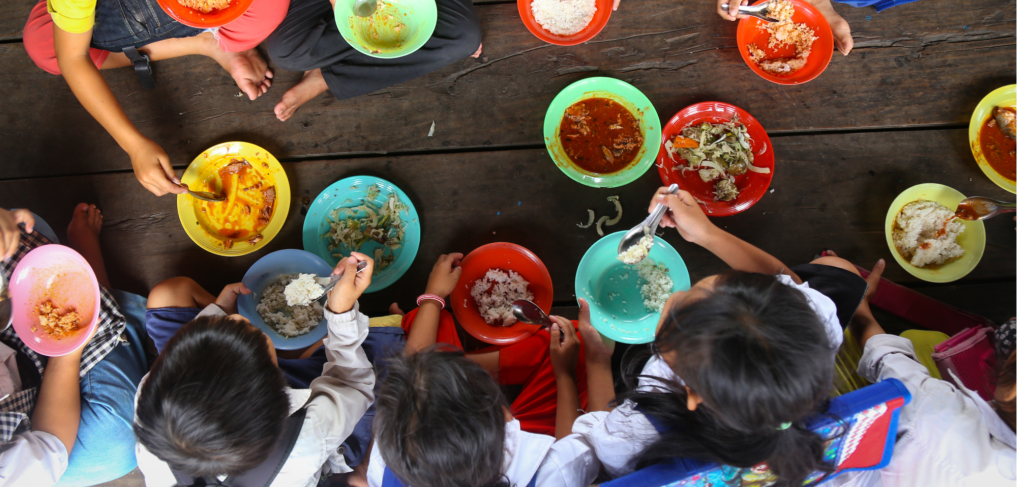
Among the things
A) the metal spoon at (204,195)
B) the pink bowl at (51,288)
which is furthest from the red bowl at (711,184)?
the pink bowl at (51,288)

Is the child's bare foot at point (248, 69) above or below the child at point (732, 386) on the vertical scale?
above

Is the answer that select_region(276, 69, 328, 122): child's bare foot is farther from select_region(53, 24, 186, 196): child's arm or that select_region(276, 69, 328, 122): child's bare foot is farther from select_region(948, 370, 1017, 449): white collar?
select_region(948, 370, 1017, 449): white collar

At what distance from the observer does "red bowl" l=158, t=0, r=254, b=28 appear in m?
1.39

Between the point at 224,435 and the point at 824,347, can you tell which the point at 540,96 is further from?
the point at 224,435

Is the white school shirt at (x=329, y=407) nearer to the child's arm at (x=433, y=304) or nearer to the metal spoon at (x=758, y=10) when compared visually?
the child's arm at (x=433, y=304)

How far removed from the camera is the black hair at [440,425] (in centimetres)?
116

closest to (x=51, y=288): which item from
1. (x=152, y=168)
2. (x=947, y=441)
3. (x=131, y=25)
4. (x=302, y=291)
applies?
(x=152, y=168)

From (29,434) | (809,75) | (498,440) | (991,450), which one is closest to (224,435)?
(498,440)

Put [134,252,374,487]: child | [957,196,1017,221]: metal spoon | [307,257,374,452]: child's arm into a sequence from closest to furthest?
[134,252,374,487]: child → [307,257,374,452]: child's arm → [957,196,1017,221]: metal spoon

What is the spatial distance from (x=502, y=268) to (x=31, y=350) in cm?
158

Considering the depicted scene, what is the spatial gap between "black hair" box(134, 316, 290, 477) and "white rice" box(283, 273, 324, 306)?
0.20 meters

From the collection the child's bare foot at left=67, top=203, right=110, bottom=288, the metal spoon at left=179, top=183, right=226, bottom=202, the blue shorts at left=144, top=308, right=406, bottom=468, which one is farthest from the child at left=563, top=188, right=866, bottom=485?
the child's bare foot at left=67, top=203, right=110, bottom=288

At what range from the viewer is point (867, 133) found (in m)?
1.85

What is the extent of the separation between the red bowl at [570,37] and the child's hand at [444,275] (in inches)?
34.2
